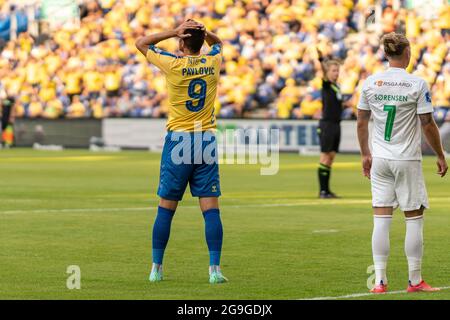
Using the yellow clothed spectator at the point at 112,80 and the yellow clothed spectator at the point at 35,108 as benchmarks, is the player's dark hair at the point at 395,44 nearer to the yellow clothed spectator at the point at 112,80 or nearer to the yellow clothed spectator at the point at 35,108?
the yellow clothed spectator at the point at 112,80

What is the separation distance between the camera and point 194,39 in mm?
10953

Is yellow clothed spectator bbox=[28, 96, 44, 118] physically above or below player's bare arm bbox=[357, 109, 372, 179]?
above

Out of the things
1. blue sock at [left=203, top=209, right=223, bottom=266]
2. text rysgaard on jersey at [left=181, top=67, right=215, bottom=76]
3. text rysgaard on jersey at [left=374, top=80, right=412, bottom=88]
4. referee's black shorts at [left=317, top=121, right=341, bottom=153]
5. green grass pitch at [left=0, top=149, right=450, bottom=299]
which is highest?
text rysgaard on jersey at [left=181, top=67, right=215, bottom=76]

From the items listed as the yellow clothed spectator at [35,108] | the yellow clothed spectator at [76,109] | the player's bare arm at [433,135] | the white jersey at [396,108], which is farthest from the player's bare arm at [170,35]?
the yellow clothed spectator at [35,108]

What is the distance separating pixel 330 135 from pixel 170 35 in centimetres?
1125

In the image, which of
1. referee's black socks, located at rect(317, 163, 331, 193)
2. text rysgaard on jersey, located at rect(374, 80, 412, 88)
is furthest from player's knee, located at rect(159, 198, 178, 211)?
referee's black socks, located at rect(317, 163, 331, 193)

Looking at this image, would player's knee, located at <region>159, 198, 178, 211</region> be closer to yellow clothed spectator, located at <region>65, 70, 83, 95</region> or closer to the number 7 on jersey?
the number 7 on jersey

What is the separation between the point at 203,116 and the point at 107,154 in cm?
2779

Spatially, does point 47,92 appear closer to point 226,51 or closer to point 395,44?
point 226,51

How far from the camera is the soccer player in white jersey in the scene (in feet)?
33.5

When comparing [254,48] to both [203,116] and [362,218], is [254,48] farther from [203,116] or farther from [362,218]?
[203,116]

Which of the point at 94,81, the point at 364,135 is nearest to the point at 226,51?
the point at 94,81

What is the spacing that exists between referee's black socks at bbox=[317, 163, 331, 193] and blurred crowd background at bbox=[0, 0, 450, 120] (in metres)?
10.2

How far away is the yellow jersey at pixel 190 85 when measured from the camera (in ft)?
36.9
